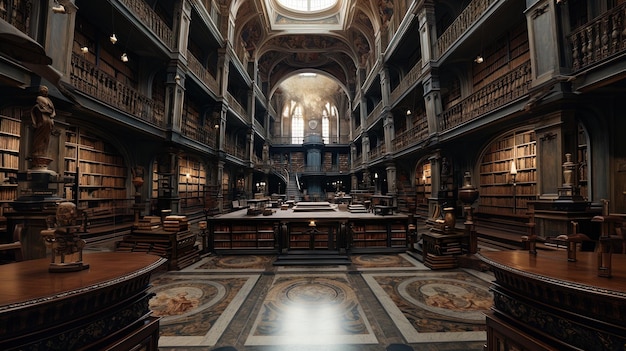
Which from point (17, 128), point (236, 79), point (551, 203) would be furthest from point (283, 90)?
point (551, 203)

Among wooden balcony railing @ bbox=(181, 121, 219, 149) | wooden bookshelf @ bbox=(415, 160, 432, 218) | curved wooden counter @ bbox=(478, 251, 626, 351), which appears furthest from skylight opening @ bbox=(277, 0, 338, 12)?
curved wooden counter @ bbox=(478, 251, 626, 351)

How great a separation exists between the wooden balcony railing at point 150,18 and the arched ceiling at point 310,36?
8.08 m

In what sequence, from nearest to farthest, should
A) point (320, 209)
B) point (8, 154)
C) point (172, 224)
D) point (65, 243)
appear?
point (65, 243)
point (8, 154)
point (172, 224)
point (320, 209)

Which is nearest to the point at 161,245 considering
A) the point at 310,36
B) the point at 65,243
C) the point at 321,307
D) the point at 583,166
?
the point at 321,307

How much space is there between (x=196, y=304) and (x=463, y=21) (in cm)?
1124

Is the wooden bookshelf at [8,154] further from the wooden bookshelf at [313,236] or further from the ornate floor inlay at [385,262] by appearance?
the ornate floor inlay at [385,262]

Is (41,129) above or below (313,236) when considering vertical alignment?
above

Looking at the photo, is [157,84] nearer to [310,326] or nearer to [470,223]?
[310,326]

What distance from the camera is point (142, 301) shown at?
1.94 m

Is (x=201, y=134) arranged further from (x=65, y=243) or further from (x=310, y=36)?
(x=310, y=36)

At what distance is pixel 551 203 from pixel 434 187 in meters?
5.03

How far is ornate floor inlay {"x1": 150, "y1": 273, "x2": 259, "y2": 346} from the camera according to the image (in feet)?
10.6

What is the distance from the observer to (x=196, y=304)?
4129 mm

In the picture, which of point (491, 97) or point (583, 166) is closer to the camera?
point (583, 166)
